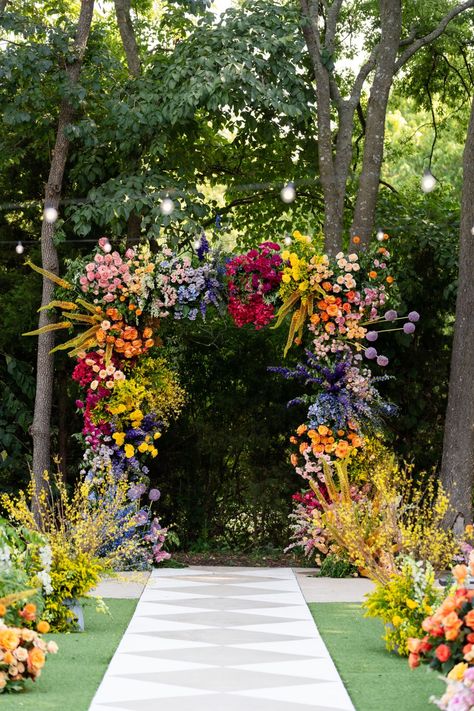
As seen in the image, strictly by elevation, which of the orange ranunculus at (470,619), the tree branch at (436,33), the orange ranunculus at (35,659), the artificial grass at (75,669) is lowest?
the artificial grass at (75,669)

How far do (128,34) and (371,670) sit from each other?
7913 mm

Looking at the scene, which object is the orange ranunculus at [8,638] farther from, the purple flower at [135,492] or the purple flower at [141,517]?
the purple flower at [135,492]

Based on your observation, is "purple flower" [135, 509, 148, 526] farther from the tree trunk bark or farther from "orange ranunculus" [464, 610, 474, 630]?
"orange ranunculus" [464, 610, 474, 630]

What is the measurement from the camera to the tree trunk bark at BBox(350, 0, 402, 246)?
10.4 meters

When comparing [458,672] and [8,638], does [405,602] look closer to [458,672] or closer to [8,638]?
[458,672]

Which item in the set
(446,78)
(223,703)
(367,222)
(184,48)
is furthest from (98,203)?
(223,703)

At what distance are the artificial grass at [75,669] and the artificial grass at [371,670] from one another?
1.14m

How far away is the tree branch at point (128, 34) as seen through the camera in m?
11.3

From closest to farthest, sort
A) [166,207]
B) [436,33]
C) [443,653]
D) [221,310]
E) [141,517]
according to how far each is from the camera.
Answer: [443,653], [141,517], [221,310], [166,207], [436,33]

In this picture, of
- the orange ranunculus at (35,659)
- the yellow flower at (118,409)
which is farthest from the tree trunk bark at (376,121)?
the orange ranunculus at (35,659)

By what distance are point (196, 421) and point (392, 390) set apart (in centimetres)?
212

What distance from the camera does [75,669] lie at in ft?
17.2

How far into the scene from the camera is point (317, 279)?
9.41 m

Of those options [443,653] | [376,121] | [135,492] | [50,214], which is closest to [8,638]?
[443,653]
